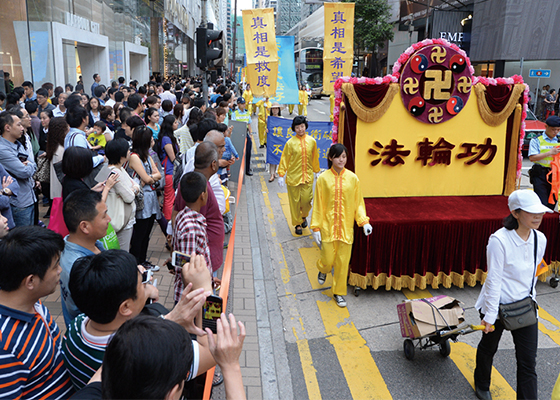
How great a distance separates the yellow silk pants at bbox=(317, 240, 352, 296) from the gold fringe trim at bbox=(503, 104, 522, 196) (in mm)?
3070

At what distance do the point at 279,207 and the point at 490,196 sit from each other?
3.92 m

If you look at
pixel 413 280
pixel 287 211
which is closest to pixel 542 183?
pixel 413 280

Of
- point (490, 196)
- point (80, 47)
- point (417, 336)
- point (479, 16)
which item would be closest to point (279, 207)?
point (490, 196)

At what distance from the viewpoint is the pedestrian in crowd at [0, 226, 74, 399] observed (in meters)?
1.82

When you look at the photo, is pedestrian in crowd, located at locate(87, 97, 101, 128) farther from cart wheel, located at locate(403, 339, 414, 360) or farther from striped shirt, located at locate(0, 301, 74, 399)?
striped shirt, located at locate(0, 301, 74, 399)

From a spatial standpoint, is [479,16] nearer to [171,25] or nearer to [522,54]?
[522,54]

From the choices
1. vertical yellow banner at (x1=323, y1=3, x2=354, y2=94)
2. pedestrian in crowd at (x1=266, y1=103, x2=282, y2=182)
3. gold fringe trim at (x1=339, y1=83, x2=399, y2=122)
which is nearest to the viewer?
gold fringe trim at (x1=339, y1=83, x2=399, y2=122)

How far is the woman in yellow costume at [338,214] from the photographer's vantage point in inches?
200

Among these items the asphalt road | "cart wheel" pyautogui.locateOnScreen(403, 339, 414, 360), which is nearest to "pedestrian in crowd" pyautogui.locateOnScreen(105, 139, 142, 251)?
the asphalt road

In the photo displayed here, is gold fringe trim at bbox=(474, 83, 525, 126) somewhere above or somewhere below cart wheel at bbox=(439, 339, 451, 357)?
above

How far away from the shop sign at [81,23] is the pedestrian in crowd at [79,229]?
13.8 metres

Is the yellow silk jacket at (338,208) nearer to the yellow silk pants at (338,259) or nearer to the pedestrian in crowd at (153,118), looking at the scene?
the yellow silk pants at (338,259)

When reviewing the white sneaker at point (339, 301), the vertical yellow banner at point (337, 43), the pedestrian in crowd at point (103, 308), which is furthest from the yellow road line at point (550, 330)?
the vertical yellow banner at point (337, 43)

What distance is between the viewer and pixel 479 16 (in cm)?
2397
